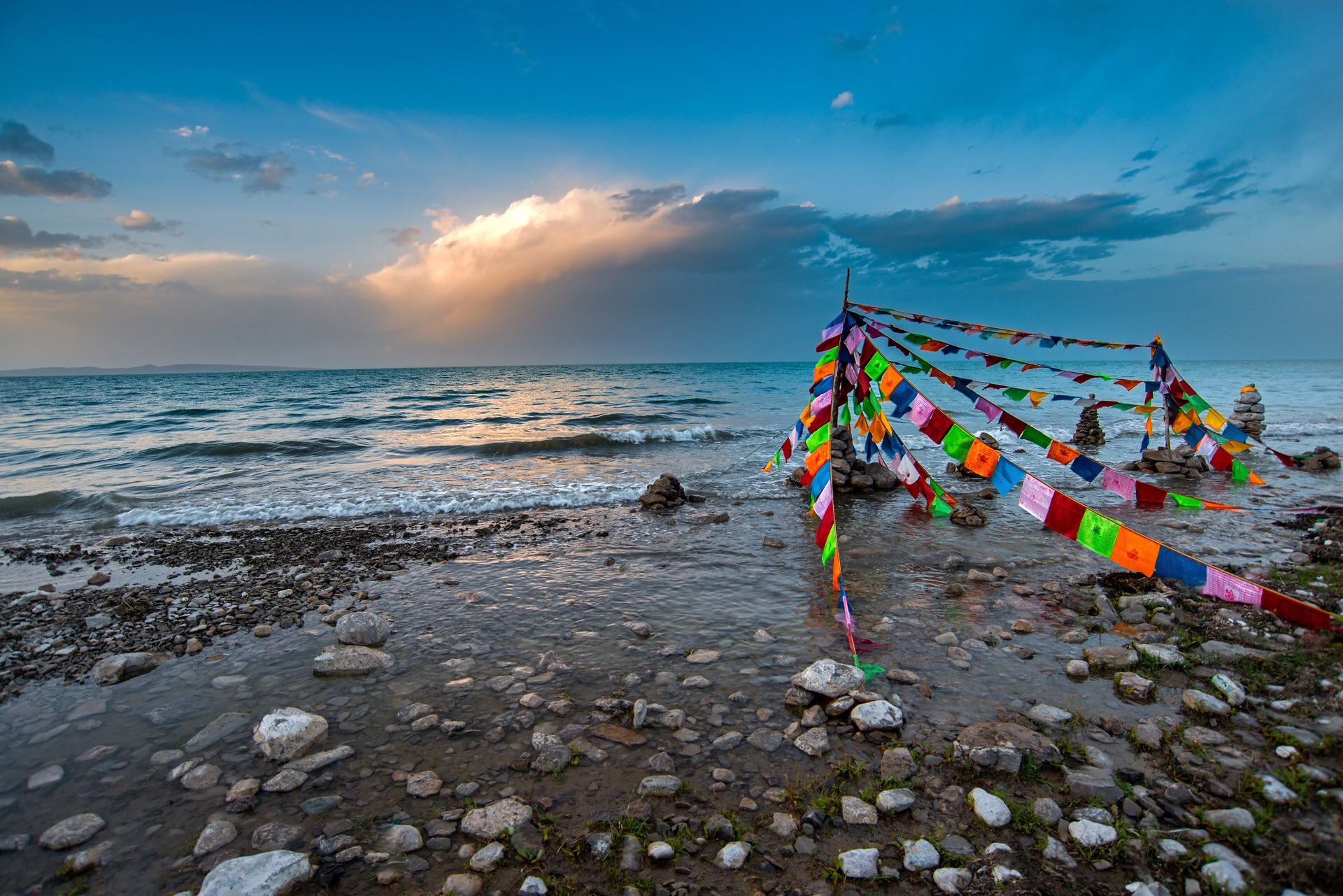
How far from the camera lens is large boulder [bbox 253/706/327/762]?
3873mm

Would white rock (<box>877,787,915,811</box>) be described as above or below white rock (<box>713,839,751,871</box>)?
above

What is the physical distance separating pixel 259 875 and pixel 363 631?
3.10 meters

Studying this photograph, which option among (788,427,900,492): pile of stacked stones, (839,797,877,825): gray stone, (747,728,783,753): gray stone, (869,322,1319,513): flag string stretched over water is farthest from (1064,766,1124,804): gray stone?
(788,427,900,492): pile of stacked stones

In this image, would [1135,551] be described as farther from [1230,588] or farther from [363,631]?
[363,631]

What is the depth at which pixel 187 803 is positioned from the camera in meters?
3.46

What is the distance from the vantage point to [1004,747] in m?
3.51

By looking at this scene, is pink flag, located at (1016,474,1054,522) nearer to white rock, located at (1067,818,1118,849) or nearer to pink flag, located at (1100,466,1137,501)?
pink flag, located at (1100,466,1137,501)

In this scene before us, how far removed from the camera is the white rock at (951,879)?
8.73ft

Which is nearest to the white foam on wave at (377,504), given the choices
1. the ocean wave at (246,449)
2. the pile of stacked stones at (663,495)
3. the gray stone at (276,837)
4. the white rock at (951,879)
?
the pile of stacked stones at (663,495)

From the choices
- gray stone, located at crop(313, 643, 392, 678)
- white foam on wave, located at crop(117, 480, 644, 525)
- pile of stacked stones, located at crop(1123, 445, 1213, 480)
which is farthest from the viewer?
pile of stacked stones, located at crop(1123, 445, 1213, 480)

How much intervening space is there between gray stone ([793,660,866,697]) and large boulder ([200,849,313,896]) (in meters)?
3.41

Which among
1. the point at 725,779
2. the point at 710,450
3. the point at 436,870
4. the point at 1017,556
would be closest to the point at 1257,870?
the point at 725,779

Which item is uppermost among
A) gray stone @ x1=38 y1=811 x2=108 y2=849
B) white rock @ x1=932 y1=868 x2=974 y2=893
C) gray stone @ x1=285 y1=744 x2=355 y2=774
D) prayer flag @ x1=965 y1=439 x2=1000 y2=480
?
prayer flag @ x1=965 y1=439 x2=1000 y2=480

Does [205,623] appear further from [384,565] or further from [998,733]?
[998,733]
